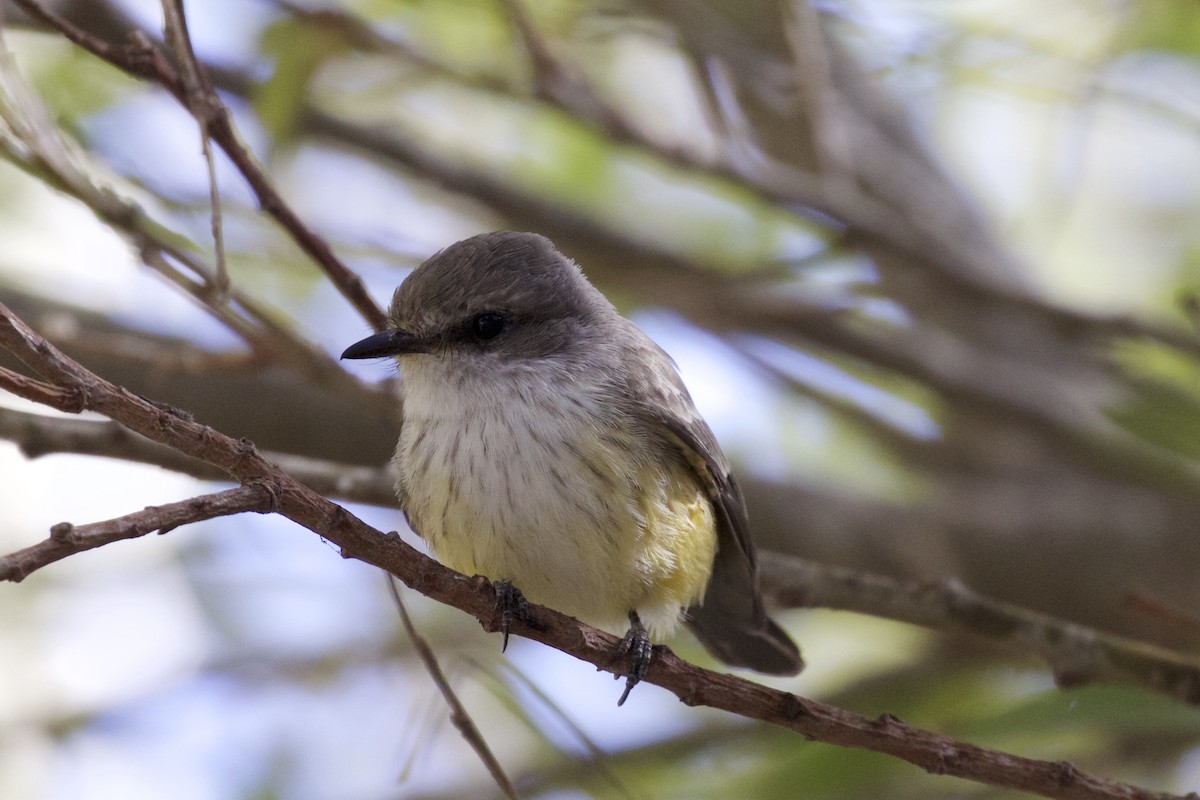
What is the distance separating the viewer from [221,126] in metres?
2.80

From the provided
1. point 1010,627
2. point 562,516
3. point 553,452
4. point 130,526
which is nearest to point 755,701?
point 562,516

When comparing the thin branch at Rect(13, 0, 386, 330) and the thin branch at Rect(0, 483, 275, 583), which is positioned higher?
the thin branch at Rect(13, 0, 386, 330)

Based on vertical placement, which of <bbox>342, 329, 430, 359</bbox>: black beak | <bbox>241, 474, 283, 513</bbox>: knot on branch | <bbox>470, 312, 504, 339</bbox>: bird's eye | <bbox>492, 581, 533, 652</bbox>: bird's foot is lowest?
<bbox>241, 474, 283, 513</bbox>: knot on branch

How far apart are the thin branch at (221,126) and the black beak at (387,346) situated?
13 cm

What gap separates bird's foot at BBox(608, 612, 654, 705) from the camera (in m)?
2.74

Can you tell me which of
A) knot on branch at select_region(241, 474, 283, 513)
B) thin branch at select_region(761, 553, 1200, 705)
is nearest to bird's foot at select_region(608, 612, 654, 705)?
thin branch at select_region(761, 553, 1200, 705)

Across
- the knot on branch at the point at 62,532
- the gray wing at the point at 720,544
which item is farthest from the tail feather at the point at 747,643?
the knot on branch at the point at 62,532

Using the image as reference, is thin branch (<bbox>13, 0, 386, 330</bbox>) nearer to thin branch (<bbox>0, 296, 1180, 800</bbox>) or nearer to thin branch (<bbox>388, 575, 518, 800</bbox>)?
thin branch (<bbox>388, 575, 518, 800</bbox>)

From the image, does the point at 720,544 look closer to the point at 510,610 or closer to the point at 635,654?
the point at 635,654

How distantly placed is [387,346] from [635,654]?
102cm

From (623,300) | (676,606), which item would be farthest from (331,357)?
(623,300)

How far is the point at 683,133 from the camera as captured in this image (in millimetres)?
5121

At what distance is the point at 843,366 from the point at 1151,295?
58.0 inches

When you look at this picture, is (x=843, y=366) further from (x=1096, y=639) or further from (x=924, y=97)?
(x=1096, y=639)
